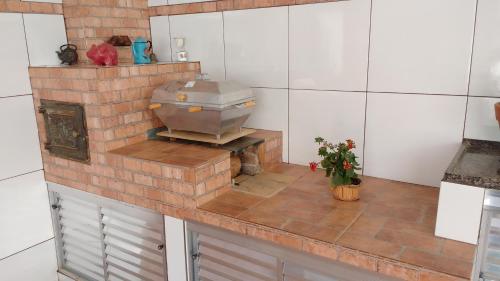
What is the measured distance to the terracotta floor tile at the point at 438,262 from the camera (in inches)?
39.6

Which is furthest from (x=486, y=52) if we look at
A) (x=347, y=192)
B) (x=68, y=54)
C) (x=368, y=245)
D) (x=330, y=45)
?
(x=68, y=54)

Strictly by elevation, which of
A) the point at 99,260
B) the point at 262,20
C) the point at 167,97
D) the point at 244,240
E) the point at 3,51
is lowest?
the point at 99,260

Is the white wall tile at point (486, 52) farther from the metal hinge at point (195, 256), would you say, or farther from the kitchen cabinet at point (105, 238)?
the kitchen cabinet at point (105, 238)

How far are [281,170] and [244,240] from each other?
1.80 ft

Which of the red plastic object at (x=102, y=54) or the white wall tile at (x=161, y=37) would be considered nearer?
the red plastic object at (x=102, y=54)

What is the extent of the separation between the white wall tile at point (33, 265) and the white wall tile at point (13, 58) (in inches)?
31.0

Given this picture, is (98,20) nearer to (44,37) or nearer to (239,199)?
(44,37)

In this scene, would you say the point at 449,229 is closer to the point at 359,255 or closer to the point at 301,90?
the point at 359,255

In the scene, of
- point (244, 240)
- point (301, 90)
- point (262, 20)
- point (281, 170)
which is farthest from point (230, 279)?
point (262, 20)

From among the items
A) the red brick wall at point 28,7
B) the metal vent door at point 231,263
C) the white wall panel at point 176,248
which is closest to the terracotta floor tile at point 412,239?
the metal vent door at point 231,263

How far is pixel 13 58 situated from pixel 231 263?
1.39m

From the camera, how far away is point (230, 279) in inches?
56.0

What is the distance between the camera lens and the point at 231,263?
141 cm

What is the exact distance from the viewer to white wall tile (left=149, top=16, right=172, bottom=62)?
2.22 metres
